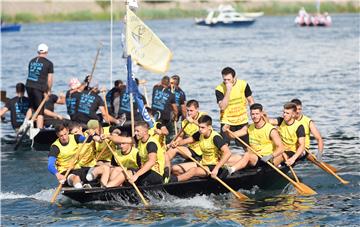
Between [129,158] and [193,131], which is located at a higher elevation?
[193,131]

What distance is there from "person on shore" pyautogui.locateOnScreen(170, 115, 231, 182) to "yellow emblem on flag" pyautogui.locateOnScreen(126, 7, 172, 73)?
1996 millimetres

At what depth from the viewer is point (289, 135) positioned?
59.8ft

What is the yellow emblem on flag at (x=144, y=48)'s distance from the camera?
18.5 metres

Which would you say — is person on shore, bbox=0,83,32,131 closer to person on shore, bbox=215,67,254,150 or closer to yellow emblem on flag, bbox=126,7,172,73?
yellow emblem on flag, bbox=126,7,172,73

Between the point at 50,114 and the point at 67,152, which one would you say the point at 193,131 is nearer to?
the point at 67,152

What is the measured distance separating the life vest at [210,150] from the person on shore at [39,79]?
7381 mm

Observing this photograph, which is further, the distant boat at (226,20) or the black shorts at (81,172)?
the distant boat at (226,20)

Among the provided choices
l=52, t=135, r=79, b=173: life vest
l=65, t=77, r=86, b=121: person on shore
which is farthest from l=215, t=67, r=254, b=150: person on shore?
l=65, t=77, r=86, b=121: person on shore

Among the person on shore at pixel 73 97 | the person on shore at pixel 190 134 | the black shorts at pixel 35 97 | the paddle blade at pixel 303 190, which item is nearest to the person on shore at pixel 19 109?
the black shorts at pixel 35 97

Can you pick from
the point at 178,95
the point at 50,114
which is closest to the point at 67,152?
the point at 50,114

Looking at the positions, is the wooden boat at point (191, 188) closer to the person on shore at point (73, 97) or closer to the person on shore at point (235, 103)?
the person on shore at point (235, 103)

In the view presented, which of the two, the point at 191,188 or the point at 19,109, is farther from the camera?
the point at 19,109

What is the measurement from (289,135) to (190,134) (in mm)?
1958

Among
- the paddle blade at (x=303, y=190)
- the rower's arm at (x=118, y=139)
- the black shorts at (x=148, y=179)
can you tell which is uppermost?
the rower's arm at (x=118, y=139)
